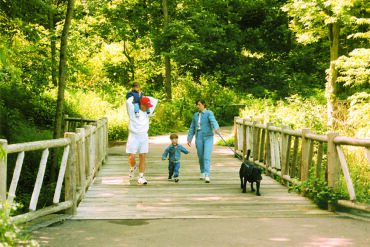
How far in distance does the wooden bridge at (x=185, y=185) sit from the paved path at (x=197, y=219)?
0.6 inches

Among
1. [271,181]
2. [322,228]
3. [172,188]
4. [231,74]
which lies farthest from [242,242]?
[231,74]

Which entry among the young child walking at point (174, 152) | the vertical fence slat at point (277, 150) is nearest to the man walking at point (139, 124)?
the young child walking at point (174, 152)

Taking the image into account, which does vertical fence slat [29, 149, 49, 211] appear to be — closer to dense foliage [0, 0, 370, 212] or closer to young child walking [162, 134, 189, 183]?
Answer: young child walking [162, 134, 189, 183]

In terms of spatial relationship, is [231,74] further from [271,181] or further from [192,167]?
[271,181]

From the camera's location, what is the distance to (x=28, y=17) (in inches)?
583

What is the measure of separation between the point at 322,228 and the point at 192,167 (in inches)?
276

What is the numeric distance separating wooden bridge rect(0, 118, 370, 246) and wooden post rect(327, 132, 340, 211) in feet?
0.05

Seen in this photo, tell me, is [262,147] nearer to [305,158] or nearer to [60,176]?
[305,158]

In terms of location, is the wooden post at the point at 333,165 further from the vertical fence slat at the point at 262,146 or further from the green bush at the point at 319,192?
the vertical fence slat at the point at 262,146

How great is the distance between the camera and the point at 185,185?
425 inches

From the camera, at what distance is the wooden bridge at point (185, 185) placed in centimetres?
748

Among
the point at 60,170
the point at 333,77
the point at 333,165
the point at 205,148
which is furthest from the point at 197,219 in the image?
the point at 333,77

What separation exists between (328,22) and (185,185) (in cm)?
1121

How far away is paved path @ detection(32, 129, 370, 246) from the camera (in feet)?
20.7
